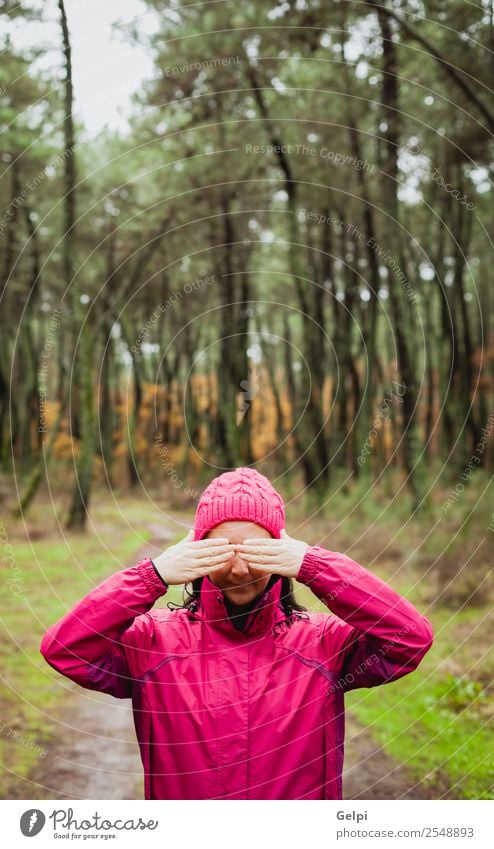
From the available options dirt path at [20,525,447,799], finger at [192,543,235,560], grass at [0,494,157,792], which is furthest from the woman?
grass at [0,494,157,792]

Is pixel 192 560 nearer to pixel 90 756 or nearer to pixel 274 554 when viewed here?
pixel 274 554

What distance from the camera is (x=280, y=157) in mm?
13633

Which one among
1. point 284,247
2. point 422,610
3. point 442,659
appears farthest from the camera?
point 284,247

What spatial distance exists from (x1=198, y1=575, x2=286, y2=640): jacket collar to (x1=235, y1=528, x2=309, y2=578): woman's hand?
21cm

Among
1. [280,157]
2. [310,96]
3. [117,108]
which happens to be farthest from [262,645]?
[310,96]

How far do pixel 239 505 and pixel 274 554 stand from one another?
8.1 inches

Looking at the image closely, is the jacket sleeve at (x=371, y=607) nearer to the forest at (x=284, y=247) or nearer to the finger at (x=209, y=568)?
the finger at (x=209, y=568)

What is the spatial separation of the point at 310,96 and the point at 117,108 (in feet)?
31.1

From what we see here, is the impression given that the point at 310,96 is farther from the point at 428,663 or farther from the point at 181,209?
the point at 428,663

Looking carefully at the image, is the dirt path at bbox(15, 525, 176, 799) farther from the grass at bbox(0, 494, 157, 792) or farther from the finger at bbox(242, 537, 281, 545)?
the finger at bbox(242, 537, 281, 545)

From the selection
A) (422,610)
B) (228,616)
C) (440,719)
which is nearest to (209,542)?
(228,616)

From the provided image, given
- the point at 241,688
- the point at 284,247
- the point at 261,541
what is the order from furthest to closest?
the point at 284,247
the point at 241,688
the point at 261,541

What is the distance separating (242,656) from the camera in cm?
251

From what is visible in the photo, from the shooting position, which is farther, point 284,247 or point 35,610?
point 284,247
